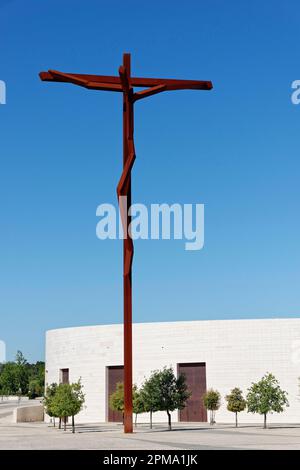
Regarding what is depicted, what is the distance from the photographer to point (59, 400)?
40500mm

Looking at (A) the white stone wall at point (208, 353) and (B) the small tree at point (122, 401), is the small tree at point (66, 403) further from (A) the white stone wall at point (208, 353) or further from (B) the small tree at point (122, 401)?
(A) the white stone wall at point (208, 353)

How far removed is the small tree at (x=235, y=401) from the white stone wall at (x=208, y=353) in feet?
8.50

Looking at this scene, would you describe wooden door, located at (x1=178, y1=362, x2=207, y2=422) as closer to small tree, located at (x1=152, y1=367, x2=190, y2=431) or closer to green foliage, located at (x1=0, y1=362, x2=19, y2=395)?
small tree, located at (x1=152, y1=367, x2=190, y2=431)

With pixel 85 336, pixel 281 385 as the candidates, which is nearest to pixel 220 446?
pixel 281 385

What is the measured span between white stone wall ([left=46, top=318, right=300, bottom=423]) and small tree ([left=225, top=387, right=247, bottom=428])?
2.59m

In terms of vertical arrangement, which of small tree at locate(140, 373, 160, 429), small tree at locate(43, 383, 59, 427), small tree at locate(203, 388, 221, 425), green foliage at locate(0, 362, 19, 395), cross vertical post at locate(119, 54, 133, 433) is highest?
cross vertical post at locate(119, 54, 133, 433)

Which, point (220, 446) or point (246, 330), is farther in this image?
point (246, 330)

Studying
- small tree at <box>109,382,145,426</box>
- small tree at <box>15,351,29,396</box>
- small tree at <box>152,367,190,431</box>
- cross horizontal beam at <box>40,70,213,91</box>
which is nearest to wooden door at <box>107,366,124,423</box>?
small tree at <box>109,382,145,426</box>

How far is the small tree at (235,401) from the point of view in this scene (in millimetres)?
50875

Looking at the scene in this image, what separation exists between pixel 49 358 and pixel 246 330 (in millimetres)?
22284

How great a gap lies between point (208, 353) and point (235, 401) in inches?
248

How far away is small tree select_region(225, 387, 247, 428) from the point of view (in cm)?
5088
